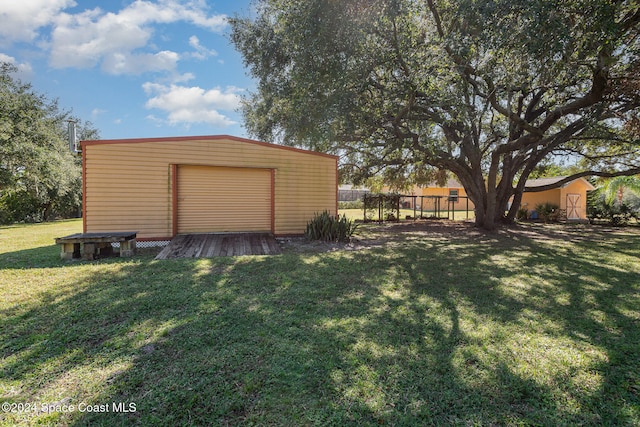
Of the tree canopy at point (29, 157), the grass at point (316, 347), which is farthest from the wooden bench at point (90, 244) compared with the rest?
the tree canopy at point (29, 157)

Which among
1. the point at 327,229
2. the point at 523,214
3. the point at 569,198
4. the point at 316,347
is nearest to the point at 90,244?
the point at 327,229

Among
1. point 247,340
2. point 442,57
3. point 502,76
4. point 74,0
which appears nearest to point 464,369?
point 247,340

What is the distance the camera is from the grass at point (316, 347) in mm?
1864

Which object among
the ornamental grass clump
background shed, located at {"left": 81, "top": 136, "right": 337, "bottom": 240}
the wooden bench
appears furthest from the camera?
the ornamental grass clump

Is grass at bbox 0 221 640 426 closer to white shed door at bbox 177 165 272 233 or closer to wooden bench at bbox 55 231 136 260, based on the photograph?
wooden bench at bbox 55 231 136 260

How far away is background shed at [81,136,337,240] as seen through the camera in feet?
24.1

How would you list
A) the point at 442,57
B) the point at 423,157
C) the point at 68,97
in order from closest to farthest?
the point at 442,57
the point at 423,157
the point at 68,97

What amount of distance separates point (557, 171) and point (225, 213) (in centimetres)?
3199

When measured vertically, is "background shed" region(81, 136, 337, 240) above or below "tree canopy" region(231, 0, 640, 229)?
below

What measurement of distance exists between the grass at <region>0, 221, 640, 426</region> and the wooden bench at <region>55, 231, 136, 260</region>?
0.97m

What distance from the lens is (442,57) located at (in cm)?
712

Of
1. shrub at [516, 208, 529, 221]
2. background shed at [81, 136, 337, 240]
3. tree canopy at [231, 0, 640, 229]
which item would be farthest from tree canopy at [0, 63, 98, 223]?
shrub at [516, 208, 529, 221]

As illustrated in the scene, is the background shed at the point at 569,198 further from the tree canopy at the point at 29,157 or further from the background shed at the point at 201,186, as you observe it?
the tree canopy at the point at 29,157

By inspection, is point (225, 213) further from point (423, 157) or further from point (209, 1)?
point (423, 157)
